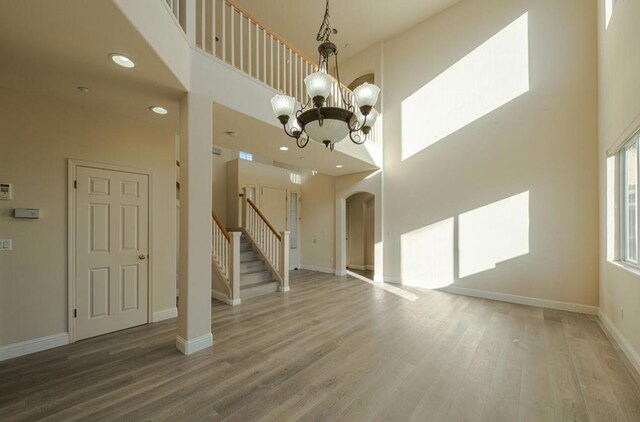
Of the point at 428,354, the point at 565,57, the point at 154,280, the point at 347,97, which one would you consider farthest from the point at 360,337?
the point at 565,57

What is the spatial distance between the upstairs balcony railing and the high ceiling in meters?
1.10

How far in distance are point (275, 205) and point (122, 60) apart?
18.7 feet

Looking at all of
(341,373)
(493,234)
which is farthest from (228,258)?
(493,234)

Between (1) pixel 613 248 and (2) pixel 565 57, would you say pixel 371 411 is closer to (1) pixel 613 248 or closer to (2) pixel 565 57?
(1) pixel 613 248

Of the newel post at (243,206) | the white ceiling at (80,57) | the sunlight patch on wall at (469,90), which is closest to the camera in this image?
the white ceiling at (80,57)

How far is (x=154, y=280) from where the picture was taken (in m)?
3.81

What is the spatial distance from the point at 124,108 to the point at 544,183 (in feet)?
20.4

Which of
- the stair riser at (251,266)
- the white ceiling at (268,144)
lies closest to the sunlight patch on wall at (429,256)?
the white ceiling at (268,144)

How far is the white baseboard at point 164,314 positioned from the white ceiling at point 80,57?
2763 millimetres

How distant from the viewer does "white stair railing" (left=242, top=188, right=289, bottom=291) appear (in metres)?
5.60

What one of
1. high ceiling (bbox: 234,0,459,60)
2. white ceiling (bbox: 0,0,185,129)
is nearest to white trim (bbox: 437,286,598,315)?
white ceiling (bbox: 0,0,185,129)

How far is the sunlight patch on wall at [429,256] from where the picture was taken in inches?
215

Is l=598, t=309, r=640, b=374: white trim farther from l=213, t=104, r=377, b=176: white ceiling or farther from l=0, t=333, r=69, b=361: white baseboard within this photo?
l=0, t=333, r=69, b=361: white baseboard

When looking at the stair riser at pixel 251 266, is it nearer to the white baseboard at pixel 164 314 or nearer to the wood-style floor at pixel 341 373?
the white baseboard at pixel 164 314
